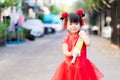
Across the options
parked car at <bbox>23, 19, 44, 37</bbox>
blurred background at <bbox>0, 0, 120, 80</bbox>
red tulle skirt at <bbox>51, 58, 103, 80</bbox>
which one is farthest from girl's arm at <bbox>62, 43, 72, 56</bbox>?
parked car at <bbox>23, 19, 44, 37</bbox>

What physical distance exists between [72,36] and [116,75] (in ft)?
20.3

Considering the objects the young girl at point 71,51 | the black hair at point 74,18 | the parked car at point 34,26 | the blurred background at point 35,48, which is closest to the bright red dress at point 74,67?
the young girl at point 71,51

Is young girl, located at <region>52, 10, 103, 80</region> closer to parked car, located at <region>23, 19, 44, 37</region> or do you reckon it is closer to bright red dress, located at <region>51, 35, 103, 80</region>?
bright red dress, located at <region>51, 35, 103, 80</region>

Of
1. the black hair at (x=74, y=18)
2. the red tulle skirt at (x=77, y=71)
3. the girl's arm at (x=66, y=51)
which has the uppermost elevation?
the black hair at (x=74, y=18)

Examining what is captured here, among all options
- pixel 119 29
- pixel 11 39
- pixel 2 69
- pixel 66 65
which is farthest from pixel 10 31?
pixel 66 65

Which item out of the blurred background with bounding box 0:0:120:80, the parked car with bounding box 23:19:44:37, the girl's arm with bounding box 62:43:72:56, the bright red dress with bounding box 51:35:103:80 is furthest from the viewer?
the parked car with bounding box 23:19:44:37

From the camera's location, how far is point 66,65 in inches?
274

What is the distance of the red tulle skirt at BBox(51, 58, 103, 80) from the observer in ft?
22.5

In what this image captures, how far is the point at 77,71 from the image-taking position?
6.85 metres

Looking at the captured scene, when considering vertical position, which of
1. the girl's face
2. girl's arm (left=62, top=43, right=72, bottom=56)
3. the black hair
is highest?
the black hair

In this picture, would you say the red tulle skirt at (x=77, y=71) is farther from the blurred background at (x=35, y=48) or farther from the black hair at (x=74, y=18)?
the blurred background at (x=35, y=48)

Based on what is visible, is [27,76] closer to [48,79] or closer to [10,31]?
[48,79]

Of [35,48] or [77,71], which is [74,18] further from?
[35,48]

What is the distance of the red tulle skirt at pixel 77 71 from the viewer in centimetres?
684
